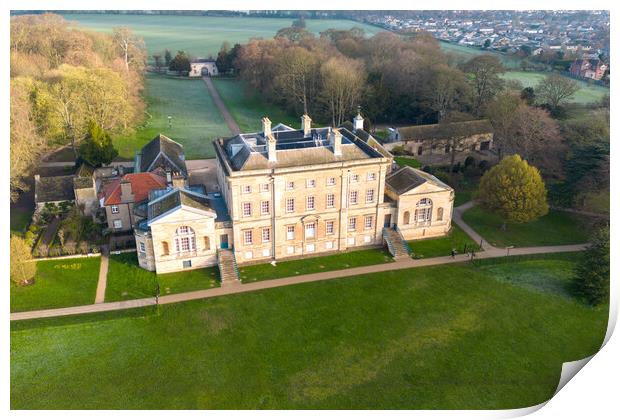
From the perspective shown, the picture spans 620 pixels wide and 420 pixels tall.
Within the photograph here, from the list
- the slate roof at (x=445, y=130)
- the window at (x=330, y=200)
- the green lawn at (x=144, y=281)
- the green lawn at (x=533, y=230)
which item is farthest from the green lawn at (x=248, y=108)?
the green lawn at (x=144, y=281)

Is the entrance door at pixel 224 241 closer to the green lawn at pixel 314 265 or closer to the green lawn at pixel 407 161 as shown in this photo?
the green lawn at pixel 314 265

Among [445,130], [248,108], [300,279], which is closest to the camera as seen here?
[300,279]

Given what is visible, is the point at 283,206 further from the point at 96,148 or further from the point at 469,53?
the point at 469,53

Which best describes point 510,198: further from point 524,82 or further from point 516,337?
point 524,82

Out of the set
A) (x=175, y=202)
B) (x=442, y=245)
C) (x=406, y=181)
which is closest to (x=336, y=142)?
(x=406, y=181)

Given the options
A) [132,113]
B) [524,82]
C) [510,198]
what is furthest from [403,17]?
[510,198]

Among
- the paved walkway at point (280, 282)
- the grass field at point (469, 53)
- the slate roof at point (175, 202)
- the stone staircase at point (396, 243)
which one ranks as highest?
the grass field at point (469, 53)

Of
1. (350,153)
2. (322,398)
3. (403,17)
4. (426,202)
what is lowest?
(322,398)
